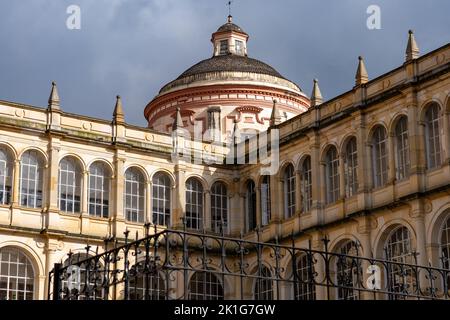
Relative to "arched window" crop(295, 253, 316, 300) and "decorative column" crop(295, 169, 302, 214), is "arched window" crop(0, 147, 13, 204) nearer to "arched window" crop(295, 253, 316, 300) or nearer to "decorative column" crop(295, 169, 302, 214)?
"decorative column" crop(295, 169, 302, 214)

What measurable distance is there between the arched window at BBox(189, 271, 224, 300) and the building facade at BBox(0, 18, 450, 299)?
0.50 ft

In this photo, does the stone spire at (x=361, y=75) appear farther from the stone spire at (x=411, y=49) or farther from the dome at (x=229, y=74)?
the dome at (x=229, y=74)

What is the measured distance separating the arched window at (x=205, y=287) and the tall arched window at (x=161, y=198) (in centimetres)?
272

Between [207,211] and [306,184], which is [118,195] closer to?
[207,211]

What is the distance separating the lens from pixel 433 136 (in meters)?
39.2

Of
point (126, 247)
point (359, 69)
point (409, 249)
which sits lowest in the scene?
point (126, 247)

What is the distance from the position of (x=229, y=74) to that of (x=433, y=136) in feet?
56.8

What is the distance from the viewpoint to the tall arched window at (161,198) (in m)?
46.8

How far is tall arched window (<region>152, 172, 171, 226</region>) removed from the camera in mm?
46844
